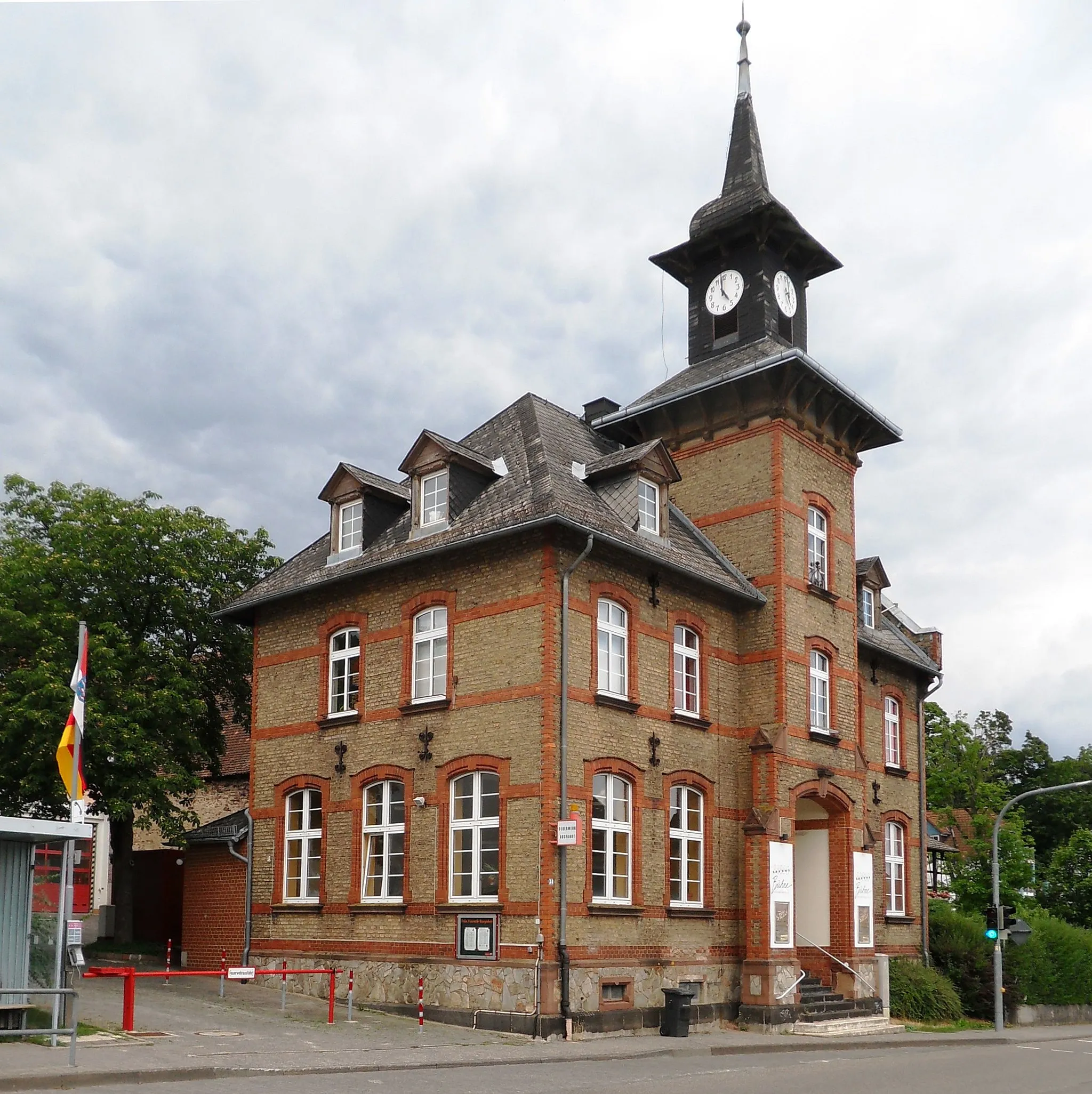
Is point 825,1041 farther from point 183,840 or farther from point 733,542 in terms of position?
point 183,840

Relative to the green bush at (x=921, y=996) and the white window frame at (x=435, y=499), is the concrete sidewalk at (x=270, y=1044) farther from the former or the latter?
the white window frame at (x=435, y=499)

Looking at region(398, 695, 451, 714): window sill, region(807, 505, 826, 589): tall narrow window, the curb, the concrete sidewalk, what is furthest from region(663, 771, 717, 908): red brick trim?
region(807, 505, 826, 589): tall narrow window

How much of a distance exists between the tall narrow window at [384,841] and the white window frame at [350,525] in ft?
15.7

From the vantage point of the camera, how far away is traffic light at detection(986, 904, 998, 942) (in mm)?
26469

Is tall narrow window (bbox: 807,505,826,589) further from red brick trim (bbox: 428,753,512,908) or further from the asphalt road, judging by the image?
the asphalt road

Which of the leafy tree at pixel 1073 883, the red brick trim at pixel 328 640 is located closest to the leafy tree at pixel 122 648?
the red brick trim at pixel 328 640

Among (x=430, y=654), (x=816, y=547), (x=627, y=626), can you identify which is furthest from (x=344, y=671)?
(x=816, y=547)

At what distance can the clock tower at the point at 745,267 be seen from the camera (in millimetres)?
28672

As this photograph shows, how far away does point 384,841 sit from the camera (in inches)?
899

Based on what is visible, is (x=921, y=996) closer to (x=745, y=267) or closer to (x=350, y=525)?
(x=350, y=525)

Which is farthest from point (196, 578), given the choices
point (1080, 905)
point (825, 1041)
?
point (1080, 905)

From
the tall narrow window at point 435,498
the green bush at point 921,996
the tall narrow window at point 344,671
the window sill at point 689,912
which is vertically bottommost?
the green bush at point 921,996

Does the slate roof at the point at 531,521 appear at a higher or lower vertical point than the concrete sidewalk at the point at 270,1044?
higher

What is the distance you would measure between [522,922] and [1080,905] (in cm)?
3239
